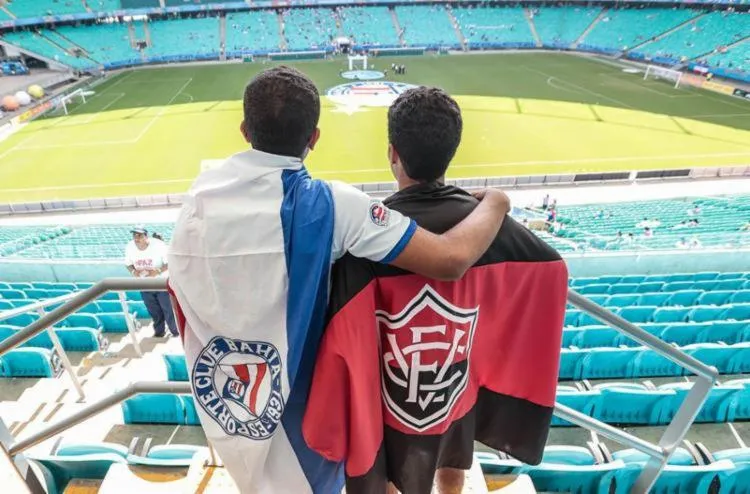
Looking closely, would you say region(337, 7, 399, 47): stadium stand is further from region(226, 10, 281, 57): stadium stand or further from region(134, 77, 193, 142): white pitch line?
region(134, 77, 193, 142): white pitch line

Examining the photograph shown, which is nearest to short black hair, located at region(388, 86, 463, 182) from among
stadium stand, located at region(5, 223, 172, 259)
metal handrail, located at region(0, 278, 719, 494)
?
metal handrail, located at region(0, 278, 719, 494)

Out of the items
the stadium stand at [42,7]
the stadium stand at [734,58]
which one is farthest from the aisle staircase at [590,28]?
the stadium stand at [42,7]

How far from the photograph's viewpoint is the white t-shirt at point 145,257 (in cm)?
611

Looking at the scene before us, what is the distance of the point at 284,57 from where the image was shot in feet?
140

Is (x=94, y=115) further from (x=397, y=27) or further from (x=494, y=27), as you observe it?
(x=494, y=27)

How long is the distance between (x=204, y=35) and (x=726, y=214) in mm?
46568

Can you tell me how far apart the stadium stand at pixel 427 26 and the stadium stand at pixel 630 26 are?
13305 millimetres

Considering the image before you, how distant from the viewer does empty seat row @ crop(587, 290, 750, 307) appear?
25.8ft

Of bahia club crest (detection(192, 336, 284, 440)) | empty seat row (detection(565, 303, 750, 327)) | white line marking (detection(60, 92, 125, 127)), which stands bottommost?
white line marking (detection(60, 92, 125, 127))

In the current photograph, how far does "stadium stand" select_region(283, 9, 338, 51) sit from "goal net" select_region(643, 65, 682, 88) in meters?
28.2

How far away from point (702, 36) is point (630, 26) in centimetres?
720

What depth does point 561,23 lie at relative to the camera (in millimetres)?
48500

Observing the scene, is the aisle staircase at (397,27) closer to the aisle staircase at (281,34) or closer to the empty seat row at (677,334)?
the aisle staircase at (281,34)

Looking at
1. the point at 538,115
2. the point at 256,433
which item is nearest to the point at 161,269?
the point at 256,433
